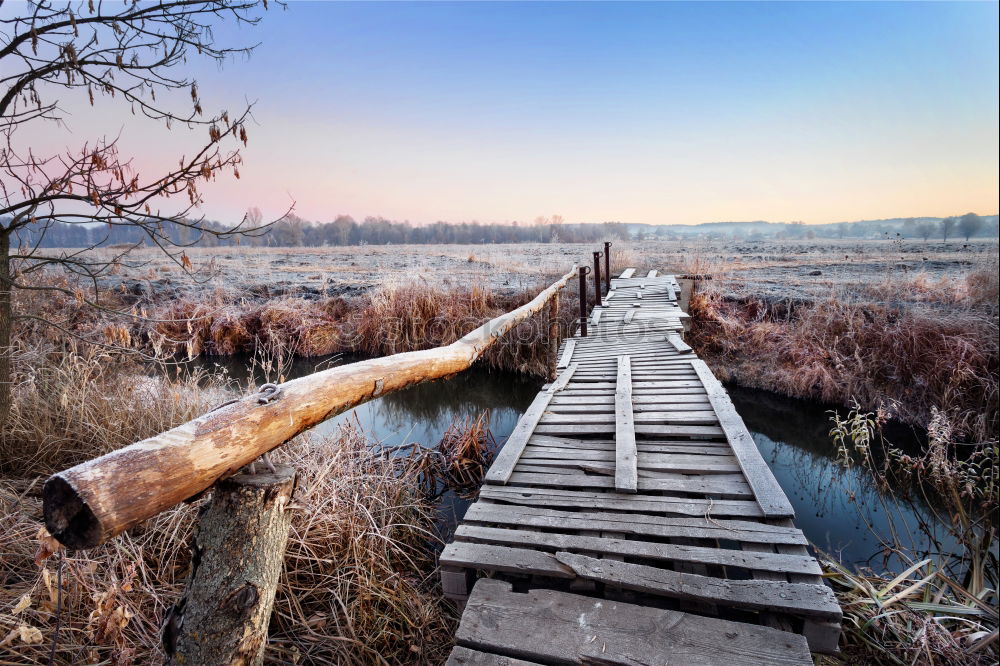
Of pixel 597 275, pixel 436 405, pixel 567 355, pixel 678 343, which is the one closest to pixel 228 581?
pixel 567 355

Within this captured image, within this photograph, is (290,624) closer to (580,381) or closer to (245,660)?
(245,660)

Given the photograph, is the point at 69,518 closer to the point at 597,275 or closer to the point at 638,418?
Answer: the point at 638,418

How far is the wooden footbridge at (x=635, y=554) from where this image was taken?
197cm

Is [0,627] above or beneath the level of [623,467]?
beneath

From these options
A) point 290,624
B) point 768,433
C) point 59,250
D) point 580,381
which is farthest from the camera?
point 768,433

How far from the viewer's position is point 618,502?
294cm

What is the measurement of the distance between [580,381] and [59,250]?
16.9ft

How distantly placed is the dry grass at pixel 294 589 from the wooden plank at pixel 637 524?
2.98 feet

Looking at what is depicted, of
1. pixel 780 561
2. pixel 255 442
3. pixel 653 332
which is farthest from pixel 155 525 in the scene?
pixel 653 332

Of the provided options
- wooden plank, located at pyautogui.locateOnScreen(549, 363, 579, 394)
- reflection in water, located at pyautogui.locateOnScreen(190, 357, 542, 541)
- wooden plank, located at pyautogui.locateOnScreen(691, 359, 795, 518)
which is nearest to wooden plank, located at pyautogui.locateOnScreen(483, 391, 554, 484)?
wooden plank, located at pyautogui.locateOnScreen(549, 363, 579, 394)

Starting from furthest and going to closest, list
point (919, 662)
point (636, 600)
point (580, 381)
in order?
point (580, 381)
point (919, 662)
point (636, 600)

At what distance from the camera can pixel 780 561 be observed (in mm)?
2316

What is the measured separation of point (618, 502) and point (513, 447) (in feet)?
3.47

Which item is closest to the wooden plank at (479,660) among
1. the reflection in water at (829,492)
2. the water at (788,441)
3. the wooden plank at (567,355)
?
the water at (788,441)
